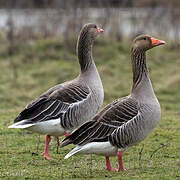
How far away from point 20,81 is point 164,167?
1042 centimetres

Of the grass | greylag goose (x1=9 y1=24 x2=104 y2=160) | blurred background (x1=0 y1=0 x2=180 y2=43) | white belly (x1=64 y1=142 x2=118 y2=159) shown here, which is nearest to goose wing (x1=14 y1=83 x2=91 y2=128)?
greylag goose (x1=9 y1=24 x2=104 y2=160)

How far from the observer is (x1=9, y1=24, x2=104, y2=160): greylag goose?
7.31 meters

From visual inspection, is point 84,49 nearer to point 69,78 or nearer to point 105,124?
point 105,124

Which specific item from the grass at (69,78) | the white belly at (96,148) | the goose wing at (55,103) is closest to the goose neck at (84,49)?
the goose wing at (55,103)

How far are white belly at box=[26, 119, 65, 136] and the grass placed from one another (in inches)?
17.7

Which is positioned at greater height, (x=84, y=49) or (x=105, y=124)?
(x=84, y=49)

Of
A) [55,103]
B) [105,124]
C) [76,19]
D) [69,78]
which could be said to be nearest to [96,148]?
[105,124]

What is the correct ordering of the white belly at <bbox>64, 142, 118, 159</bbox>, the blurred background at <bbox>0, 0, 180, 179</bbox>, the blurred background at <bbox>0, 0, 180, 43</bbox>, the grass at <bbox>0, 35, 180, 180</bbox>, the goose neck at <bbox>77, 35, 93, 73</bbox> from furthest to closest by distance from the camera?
the blurred background at <bbox>0, 0, 180, 43</bbox>
the goose neck at <bbox>77, 35, 93, 73</bbox>
the blurred background at <bbox>0, 0, 180, 179</bbox>
the grass at <bbox>0, 35, 180, 180</bbox>
the white belly at <bbox>64, 142, 118, 159</bbox>

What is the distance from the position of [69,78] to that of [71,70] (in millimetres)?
865

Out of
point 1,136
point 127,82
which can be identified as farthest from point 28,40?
point 1,136

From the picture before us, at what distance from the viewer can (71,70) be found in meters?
17.7

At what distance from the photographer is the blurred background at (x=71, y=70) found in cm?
701

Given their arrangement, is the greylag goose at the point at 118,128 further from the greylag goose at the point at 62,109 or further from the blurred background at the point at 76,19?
the blurred background at the point at 76,19

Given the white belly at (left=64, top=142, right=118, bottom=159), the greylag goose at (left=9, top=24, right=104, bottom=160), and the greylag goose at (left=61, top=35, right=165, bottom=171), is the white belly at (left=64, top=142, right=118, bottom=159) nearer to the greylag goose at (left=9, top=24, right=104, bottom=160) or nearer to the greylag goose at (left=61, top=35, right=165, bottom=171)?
the greylag goose at (left=61, top=35, right=165, bottom=171)
